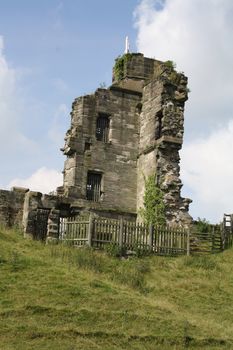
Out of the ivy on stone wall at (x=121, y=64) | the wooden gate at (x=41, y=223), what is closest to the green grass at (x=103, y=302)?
the wooden gate at (x=41, y=223)

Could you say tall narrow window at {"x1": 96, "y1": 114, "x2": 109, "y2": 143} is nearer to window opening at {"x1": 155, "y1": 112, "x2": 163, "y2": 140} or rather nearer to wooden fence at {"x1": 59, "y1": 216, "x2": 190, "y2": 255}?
window opening at {"x1": 155, "y1": 112, "x2": 163, "y2": 140}

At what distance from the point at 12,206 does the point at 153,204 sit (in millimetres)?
6925

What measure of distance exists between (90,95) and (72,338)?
19807 mm

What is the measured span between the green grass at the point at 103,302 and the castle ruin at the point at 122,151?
19.9 ft

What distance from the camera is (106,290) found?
15.9 metres

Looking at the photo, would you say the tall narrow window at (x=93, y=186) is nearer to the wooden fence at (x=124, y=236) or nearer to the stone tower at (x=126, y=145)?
the stone tower at (x=126, y=145)

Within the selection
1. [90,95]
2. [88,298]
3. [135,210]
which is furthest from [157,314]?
[90,95]

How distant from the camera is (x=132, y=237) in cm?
2325

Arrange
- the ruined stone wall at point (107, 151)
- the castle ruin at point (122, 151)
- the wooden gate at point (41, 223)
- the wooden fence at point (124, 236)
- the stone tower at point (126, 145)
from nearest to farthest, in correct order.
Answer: the wooden fence at point (124, 236), the wooden gate at point (41, 223), the castle ruin at point (122, 151), the stone tower at point (126, 145), the ruined stone wall at point (107, 151)

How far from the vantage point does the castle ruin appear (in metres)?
27.6

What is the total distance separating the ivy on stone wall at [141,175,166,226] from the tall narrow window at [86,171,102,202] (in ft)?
8.84

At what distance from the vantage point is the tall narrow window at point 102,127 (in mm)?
30656

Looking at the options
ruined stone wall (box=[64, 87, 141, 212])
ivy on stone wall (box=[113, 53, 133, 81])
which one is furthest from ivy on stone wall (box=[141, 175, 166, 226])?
ivy on stone wall (box=[113, 53, 133, 81])

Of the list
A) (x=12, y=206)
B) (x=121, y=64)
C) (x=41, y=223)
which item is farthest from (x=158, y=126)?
(x=12, y=206)
